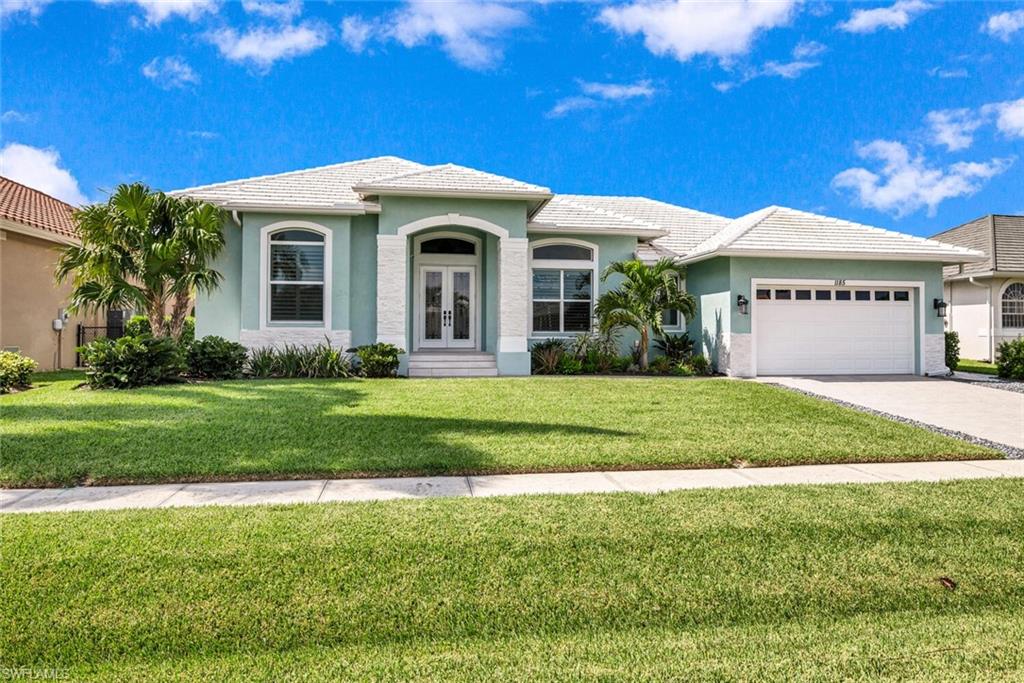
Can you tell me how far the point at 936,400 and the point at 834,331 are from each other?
4.50 metres

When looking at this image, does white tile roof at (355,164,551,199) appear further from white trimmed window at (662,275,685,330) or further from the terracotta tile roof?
the terracotta tile roof

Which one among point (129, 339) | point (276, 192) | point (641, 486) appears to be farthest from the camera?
point (276, 192)

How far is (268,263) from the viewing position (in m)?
14.9

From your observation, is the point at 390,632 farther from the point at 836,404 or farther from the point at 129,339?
the point at 129,339

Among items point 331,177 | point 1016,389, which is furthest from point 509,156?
point 1016,389

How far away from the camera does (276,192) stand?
15.3 m

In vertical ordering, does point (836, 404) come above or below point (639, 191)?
below

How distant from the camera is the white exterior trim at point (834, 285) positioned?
1534 cm

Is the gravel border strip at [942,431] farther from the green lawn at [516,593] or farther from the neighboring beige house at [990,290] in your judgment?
the neighboring beige house at [990,290]

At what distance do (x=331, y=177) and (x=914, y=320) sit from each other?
17.0 meters

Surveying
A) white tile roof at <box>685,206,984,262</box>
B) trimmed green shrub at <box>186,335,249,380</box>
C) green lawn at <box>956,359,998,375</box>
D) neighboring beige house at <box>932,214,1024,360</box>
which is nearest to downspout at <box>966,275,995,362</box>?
neighboring beige house at <box>932,214,1024,360</box>

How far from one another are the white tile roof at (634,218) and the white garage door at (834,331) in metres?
3.81

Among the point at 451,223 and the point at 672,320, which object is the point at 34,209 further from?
the point at 672,320

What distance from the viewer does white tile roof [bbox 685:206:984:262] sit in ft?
49.9
